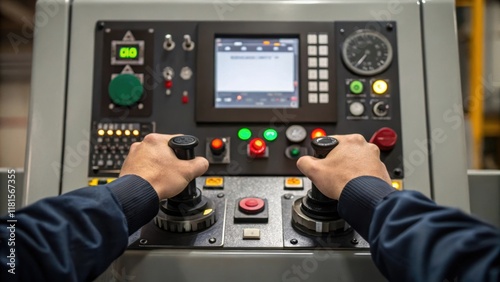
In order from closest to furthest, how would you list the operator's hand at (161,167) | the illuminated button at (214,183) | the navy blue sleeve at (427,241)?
the navy blue sleeve at (427,241) < the operator's hand at (161,167) < the illuminated button at (214,183)

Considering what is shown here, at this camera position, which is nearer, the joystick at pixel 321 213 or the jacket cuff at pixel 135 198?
the jacket cuff at pixel 135 198

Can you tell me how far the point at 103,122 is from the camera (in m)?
1.16

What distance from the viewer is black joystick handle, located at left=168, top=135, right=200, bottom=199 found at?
0.94m

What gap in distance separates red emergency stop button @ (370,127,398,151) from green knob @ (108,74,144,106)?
65 centimetres

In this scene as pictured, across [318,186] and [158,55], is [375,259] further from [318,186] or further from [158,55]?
[158,55]

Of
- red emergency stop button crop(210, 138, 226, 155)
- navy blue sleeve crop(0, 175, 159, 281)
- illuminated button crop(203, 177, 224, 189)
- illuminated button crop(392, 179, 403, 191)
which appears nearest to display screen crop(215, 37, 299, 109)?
red emergency stop button crop(210, 138, 226, 155)

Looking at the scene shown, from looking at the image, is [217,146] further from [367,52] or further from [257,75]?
[367,52]

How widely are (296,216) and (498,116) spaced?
223 centimetres

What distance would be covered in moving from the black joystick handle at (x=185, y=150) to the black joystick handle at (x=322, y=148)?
0.27m

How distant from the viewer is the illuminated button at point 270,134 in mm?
1154

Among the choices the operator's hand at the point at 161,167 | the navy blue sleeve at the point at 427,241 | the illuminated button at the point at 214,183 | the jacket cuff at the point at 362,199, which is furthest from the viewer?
the illuminated button at the point at 214,183

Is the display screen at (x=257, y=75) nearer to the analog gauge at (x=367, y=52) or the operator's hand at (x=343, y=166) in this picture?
the analog gauge at (x=367, y=52)

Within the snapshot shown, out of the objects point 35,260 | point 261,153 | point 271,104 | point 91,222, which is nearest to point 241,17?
point 271,104

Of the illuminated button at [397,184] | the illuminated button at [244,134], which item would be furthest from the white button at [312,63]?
the illuminated button at [397,184]
